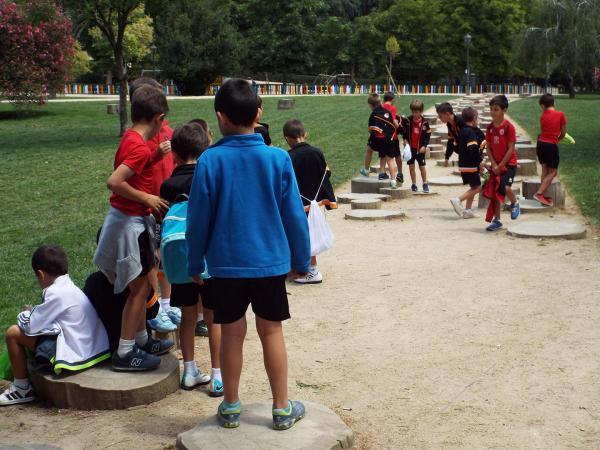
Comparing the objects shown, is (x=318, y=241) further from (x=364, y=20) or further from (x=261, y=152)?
(x=364, y=20)

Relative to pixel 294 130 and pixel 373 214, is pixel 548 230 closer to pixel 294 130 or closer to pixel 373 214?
pixel 373 214

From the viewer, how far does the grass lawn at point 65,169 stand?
8.66 meters

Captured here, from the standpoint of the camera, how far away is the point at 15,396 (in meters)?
4.93

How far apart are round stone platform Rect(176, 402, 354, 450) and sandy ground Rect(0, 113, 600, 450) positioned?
20cm

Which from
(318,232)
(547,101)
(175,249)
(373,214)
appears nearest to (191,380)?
(175,249)

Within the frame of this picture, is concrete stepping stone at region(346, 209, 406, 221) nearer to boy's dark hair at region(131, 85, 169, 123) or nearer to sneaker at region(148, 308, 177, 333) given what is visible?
sneaker at region(148, 308, 177, 333)

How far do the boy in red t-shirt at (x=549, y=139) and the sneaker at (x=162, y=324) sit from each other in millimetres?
7142

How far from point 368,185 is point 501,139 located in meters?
3.56

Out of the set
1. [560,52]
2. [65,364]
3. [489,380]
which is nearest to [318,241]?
[489,380]

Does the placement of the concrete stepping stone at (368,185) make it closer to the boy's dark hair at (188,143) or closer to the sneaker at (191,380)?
the boy's dark hair at (188,143)

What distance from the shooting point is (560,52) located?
145 ft

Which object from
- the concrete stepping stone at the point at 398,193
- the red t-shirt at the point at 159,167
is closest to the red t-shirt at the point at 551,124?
the concrete stepping stone at the point at 398,193

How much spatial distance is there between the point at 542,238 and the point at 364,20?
61344 mm

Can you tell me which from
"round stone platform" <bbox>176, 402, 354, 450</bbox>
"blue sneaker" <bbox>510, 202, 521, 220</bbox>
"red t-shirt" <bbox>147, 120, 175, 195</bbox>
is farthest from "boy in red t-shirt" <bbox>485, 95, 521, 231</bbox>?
"round stone platform" <bbox>176, 402, 354, 450</bbox>
